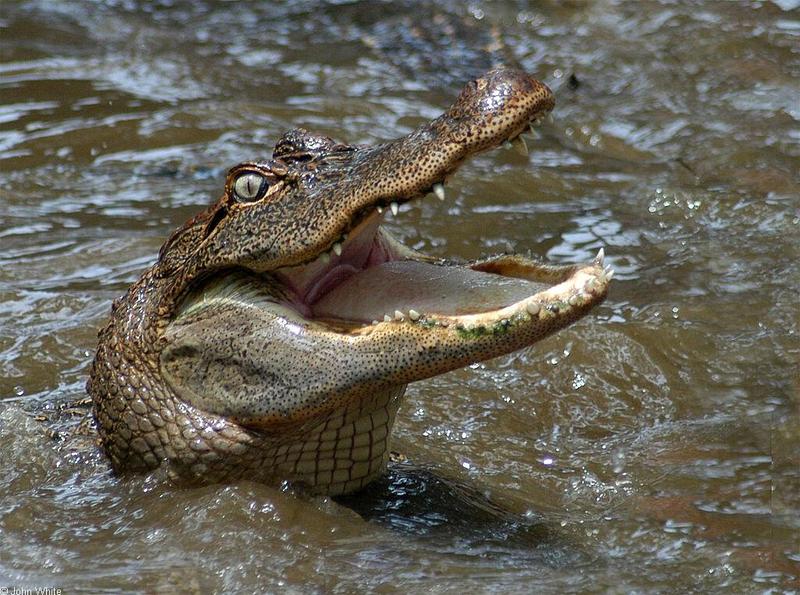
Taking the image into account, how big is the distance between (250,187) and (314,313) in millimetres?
453

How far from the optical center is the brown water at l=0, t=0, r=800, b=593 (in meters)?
3.82

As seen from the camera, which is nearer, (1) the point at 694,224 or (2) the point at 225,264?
(2) the point at 225,264

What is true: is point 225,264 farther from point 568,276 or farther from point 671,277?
point 671,277

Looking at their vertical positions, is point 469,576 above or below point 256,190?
below

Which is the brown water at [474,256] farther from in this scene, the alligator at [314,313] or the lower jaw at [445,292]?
the lower jaw at [445,292]

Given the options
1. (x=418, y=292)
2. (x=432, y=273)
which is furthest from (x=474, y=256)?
(x=418, y=292)

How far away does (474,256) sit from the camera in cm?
670

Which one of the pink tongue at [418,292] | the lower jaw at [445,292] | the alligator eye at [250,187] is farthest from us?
the alligator eye at [250,187]

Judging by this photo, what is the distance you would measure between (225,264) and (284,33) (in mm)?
7295

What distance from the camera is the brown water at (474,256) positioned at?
3.82 m

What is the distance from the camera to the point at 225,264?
4.03m

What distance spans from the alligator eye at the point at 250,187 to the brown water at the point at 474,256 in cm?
91

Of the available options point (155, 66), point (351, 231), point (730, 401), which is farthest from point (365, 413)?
point (155, 66)

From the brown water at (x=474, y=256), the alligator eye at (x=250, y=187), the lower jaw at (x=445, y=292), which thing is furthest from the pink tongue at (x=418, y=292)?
the brown water at (x=474, y=256)
